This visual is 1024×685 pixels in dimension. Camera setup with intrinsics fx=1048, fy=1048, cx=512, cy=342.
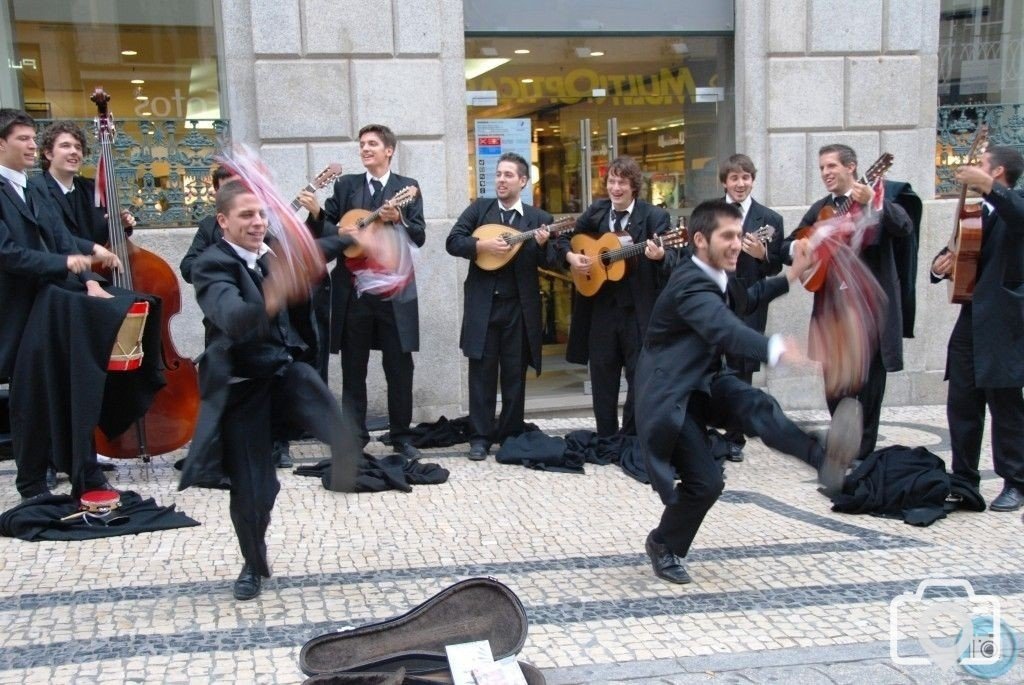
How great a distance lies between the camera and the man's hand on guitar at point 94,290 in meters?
5.93

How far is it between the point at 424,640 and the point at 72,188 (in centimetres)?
392

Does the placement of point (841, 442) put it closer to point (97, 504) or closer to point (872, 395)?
point (872, 395)

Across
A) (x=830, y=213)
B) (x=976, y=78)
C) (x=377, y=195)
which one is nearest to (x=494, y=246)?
(x=377, y=195)

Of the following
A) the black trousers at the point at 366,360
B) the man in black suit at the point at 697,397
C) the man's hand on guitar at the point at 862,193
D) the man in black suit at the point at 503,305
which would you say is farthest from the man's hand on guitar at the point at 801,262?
the black trousers at the point at 366,360

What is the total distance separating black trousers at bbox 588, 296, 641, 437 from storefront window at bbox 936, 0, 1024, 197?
374 cm

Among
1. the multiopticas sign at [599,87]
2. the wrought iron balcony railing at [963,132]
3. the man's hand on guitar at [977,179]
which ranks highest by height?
the multiopticas sign at [599,87]

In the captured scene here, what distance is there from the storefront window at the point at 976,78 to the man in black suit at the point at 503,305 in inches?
162

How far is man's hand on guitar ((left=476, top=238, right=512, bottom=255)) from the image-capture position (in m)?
7.00

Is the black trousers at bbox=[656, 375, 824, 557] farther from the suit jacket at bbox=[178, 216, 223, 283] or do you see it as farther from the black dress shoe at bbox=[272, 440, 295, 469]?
the suit jacket at bbox=[178, 216, 223, 283]

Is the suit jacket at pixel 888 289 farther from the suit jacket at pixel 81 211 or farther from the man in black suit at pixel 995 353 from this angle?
the suit jacket at pixel 81 211

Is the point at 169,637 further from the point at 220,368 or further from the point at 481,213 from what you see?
the point at 481,213

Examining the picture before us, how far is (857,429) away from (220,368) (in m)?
2.60

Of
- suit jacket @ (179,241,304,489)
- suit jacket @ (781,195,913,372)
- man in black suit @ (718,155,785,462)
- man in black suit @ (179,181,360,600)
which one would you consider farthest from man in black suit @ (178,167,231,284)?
suit jacket @ (781,195,913,372)

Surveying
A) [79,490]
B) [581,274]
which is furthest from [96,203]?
[581,274]
